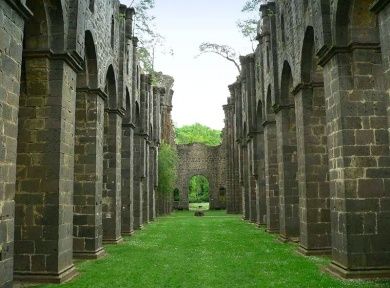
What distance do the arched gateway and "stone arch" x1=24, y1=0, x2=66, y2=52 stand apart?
3186 cm

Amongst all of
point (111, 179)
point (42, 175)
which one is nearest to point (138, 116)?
point (111, 179)

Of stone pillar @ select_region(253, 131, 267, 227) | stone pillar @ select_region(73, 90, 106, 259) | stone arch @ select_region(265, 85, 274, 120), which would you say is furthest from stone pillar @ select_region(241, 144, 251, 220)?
stone pillar @ select_region(73, 90, 106, 259)

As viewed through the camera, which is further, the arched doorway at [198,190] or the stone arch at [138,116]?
the arched doorway at [198,190]

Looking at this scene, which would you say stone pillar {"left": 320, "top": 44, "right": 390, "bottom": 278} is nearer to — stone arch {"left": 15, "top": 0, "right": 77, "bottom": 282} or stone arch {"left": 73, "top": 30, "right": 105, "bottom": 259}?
stone arch {"left": 15, "top": 0, "right": 77, "bottom": 282}

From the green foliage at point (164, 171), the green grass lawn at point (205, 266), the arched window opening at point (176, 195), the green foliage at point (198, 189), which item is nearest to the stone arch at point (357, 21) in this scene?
the green grass lawn at point (205, 266)

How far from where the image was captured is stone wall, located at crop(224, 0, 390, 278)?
314 inches

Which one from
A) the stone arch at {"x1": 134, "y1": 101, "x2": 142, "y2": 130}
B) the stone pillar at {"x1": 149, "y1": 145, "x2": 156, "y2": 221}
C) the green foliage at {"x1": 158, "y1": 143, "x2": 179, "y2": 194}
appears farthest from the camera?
the green foliage at {"x1": 158, "y1": 143, "x2": 179, "y2": 194}

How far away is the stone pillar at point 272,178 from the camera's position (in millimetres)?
17156

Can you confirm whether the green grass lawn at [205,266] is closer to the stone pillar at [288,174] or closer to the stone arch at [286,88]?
the stone pillar at [288,174]

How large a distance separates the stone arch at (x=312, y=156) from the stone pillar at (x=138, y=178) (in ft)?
34.1

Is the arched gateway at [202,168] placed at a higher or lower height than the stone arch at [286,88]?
lower

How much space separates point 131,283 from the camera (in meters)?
8.00

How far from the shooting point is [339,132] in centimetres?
834

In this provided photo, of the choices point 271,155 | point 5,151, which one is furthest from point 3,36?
point 271,155
